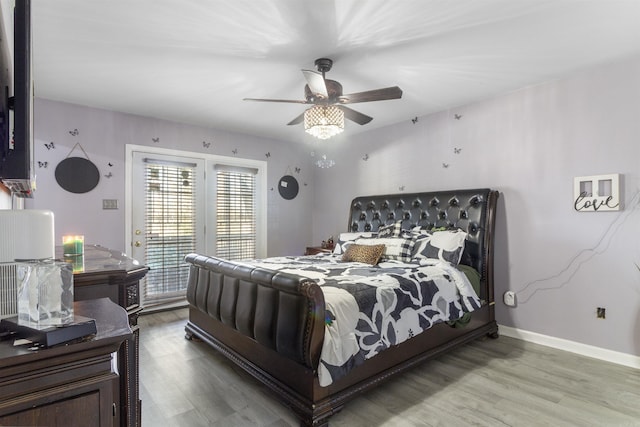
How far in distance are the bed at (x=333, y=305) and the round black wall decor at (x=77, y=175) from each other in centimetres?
161

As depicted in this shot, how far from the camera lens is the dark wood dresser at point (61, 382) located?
2.14 ft

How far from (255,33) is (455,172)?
8.58 feet

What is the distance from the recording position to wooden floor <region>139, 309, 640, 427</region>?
1.98m

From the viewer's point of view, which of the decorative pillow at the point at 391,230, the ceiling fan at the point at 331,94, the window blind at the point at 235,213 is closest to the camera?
the ceiling fan at the point at 331,94

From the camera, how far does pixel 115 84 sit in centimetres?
310

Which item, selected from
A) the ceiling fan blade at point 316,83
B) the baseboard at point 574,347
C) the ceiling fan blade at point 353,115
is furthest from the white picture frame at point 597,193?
the ceiling fan blade at point 316,83

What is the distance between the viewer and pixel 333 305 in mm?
1990

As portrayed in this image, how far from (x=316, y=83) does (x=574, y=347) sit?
10.3 ft

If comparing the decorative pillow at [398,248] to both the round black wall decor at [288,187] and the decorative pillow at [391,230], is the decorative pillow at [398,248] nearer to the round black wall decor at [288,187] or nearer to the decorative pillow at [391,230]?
the decorative pillow at [391,230]

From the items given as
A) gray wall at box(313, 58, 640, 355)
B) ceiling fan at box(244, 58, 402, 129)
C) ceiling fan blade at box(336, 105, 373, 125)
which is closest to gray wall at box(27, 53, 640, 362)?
gray wall at box(313, 58, 640, 355)

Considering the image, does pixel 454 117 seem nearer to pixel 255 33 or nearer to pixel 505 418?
pixel 255 33

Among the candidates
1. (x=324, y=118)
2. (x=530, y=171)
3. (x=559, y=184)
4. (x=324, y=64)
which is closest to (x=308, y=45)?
(x=324, y=64)

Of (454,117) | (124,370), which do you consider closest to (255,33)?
(124,370)

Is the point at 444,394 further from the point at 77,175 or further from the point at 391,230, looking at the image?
the point at 77,175
